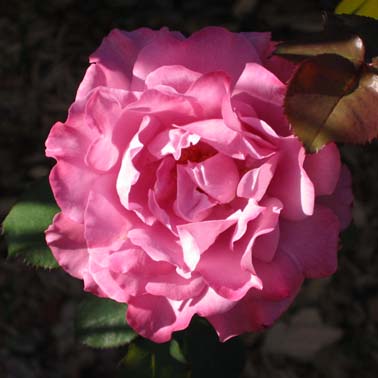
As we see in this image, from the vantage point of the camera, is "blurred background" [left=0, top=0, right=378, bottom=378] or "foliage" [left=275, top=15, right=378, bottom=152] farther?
"blurred background" [left=0, top=0, right=378, bottom=378]

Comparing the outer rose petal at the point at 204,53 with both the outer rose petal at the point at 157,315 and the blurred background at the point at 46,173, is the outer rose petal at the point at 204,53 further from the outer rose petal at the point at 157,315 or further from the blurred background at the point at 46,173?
the blurred background at the point at 46,173

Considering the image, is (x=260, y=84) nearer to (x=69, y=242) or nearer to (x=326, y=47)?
(x=326, y=47)

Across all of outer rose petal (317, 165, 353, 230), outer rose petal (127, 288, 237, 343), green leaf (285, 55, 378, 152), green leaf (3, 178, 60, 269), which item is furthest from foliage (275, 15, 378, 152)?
green leaf (3, 178, 60, 269)

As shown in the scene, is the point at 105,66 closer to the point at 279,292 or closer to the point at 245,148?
the point at 245,148

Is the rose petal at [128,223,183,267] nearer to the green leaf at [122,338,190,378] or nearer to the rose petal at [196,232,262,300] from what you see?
the rose petal at [196,232,262,300]

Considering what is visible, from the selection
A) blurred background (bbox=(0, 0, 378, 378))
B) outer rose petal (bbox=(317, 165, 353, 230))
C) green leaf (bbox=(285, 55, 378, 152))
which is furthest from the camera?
blurred background (bbox=(0, 0, 378, 378))

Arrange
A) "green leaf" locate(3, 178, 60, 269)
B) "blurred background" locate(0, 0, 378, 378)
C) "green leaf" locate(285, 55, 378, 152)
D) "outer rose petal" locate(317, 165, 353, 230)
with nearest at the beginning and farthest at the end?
1. "green leaf" locate(285, 55, 378, 152)
2. "outer rose petal" locate(317, 165, 353, 230)
3. "green leaf" locate(3, 178, 60, 269)
4. "blurred background" locate(0, 0, 378, 378)

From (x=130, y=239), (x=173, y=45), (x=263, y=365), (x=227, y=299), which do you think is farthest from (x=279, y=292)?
(x=263, y=365)
